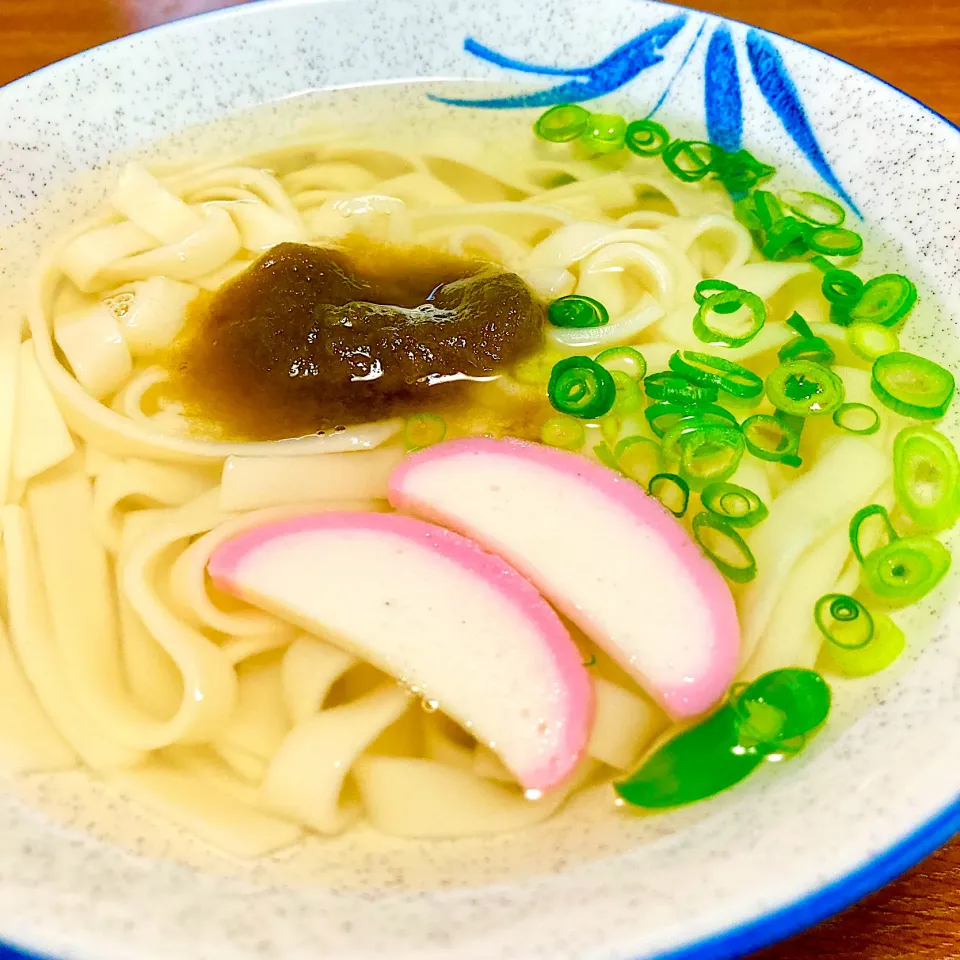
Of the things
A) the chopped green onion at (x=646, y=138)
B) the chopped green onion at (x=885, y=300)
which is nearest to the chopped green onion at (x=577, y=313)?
the chopped green onion at (x=885, y=300)

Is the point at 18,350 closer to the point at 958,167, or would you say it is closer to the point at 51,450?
the point at 51,450

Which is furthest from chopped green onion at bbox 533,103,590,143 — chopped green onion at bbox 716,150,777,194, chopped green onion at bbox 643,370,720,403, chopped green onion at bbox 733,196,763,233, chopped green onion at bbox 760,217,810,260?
chopped green onion at bbox 643,370,720,403

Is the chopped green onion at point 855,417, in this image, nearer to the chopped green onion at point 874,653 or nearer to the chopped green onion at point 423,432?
the chopped green onion at point 874,653

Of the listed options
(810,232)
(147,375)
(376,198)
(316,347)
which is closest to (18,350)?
(147,375)

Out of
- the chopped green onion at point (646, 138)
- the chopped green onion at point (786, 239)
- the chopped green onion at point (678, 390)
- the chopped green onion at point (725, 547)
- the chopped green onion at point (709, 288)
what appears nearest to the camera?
the chopped green onion at point (725, 547)

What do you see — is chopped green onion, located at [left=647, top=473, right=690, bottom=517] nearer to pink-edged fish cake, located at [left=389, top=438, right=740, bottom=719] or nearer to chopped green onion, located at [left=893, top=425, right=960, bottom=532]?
pink-edged fish cake, located at [left=389, top=438, right=740, bottom=719]

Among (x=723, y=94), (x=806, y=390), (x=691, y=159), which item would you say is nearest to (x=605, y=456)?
(x=806, y=390)
